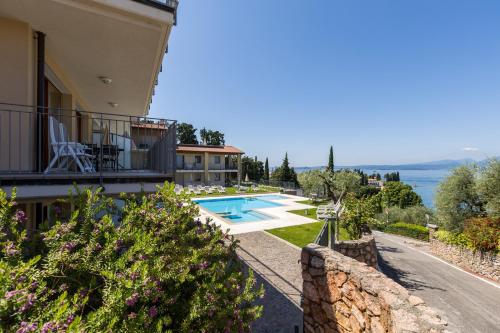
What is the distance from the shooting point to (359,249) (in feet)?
31.4

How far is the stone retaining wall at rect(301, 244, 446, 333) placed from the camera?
3240 millimetres

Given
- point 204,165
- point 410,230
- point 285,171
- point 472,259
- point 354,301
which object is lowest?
point 410,230

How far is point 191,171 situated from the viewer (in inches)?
1387

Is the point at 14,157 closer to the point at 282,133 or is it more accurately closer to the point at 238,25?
the point at 238,25

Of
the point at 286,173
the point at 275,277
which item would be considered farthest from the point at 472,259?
the point at 286,173

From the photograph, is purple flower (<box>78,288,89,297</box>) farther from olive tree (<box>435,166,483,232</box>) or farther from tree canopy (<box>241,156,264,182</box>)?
tree canopy (<box>241,156,264,182</box>)

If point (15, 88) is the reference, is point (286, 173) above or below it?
below

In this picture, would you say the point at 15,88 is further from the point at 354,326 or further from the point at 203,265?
the point at 354,326

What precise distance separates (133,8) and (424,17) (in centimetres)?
2156

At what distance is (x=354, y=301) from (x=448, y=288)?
919 cm

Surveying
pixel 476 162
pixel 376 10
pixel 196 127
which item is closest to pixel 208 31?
pixel 376 10

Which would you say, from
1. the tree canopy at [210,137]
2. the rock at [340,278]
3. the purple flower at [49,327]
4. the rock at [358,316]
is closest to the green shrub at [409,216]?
the rock at [340,278]

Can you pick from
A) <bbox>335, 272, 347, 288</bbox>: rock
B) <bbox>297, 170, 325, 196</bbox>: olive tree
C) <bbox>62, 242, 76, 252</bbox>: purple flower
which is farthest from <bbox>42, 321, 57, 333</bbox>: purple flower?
<bbox>297, 170, 325, 196</bbox>: olive tree

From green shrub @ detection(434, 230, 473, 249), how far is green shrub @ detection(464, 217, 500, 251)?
1.04 feet
